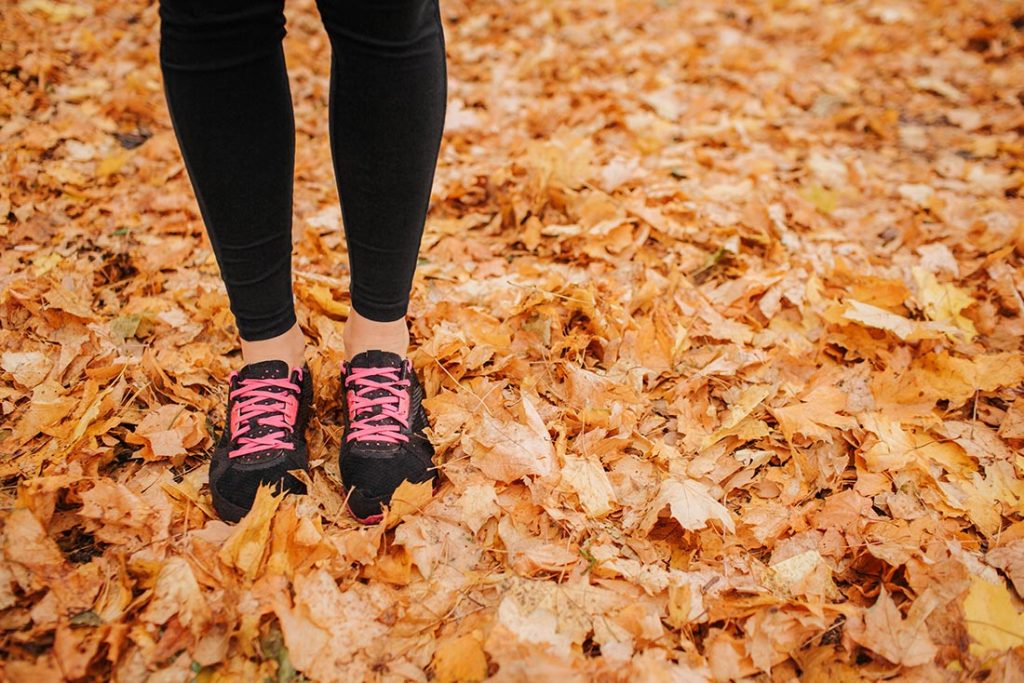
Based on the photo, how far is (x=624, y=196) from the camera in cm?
219

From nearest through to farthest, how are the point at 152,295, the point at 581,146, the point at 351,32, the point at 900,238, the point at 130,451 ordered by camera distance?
the point at 351,32
the point at 130,451
the point at 152,295
the point at 900,238
the point at 581,146

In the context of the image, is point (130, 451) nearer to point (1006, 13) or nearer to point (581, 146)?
point (581, 146)

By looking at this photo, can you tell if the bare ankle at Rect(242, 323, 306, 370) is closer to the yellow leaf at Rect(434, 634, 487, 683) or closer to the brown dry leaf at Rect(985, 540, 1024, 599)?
the yellow leaf at Rect(434, 634, 487, 683)

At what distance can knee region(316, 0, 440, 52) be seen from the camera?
93 cm

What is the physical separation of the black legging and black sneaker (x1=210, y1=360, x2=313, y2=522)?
5.9 inches

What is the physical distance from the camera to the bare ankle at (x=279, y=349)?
1.29 meters

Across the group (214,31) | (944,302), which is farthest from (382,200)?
(944,302)

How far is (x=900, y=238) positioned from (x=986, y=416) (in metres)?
0.85

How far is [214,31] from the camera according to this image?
0.94 metres

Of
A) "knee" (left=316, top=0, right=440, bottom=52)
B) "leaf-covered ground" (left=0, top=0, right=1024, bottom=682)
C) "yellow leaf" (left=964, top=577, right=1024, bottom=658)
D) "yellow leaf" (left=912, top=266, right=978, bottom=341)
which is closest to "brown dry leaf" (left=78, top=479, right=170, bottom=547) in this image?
"leaf-covered ground" (left=0, top=0, right=1024, bottom=682)

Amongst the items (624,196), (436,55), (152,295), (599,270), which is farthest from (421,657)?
(624,196)

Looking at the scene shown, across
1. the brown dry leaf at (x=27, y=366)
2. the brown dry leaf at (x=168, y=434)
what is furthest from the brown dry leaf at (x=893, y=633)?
the brown dry leaf at (x=27, y=366)

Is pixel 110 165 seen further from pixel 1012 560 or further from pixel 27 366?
pixel 1012 560

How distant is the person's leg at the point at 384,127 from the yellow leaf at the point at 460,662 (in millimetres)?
647
